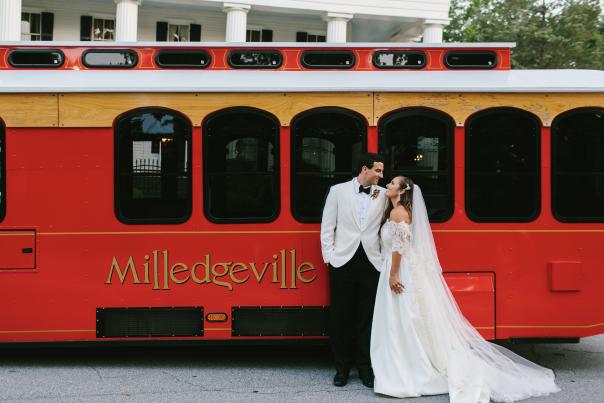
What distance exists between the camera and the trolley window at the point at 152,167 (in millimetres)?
5699

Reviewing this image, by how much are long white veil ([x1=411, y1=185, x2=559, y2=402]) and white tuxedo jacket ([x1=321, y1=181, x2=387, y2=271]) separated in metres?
0.32

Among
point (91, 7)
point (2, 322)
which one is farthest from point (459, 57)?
point (91, 7)

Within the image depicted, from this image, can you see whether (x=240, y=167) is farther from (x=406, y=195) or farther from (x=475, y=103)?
(x=475, y=103)

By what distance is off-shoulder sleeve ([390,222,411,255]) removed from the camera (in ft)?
16.8

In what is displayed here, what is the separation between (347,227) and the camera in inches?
209

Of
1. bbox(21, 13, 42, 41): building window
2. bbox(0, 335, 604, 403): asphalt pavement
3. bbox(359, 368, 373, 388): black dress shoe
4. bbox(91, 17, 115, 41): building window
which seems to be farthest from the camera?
Result: bbox(91, 17, 115, 41): building window

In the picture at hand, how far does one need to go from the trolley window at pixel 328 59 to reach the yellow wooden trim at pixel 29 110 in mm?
2351

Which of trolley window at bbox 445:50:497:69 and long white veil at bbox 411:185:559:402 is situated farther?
trolley window at bbox 445:50:497:69

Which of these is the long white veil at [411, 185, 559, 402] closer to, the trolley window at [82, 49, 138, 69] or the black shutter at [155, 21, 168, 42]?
the trolley window at [82, 49, 138, 69]

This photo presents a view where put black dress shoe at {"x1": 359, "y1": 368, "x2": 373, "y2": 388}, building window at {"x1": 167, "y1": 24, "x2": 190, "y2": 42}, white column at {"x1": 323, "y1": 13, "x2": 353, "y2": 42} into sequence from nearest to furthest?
1. black dress shoe at {"x1": 359, "y1": 368, "x2": 373, "y2": 388}
2. white column at {"x1": 323, "y1": 13, "x2": 353, "y2": 42}
3. building window at {"x1": 167, "y1": 24, "x2": 190, "y2": 42}

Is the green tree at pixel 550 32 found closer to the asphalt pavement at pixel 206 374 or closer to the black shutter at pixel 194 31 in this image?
the black shutter at pixel 194 31

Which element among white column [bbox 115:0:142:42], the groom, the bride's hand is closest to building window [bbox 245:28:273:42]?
white column [bbox 115:0:142:42]

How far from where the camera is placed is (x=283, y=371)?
5828 millimetres

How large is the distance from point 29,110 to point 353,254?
3209mm
